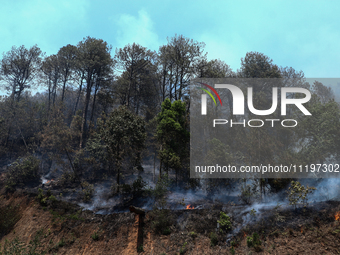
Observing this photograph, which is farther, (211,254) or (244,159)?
(244,159)

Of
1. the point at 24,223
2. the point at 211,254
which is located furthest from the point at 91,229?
the point at 211,254

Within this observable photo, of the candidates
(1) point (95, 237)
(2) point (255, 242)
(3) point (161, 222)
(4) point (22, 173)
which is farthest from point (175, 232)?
(4) point (22, 173)

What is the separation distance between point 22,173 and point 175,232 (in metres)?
→ 19.4

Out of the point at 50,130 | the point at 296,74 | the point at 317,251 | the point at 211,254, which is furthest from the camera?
the point at 296,74

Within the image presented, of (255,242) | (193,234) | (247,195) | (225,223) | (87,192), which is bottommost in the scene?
(193,234)

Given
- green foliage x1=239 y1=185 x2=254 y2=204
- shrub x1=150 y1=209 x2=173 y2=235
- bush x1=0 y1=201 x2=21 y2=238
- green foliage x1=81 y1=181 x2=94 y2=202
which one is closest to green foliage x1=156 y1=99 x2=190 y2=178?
shrub x1=150 y1=209 x2=173 y2=235

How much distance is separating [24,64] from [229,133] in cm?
3446

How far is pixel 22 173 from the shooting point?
24.7 meters

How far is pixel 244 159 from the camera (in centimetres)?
2302

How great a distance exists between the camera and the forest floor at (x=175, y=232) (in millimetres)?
13024

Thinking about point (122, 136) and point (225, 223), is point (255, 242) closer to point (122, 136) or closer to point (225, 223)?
point (225, 223)

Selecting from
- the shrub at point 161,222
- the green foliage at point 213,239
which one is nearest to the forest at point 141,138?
the shrub at point 161,222

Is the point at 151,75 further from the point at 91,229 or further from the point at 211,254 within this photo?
the point at 211,254

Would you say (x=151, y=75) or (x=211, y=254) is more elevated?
(x=151, y=75)
